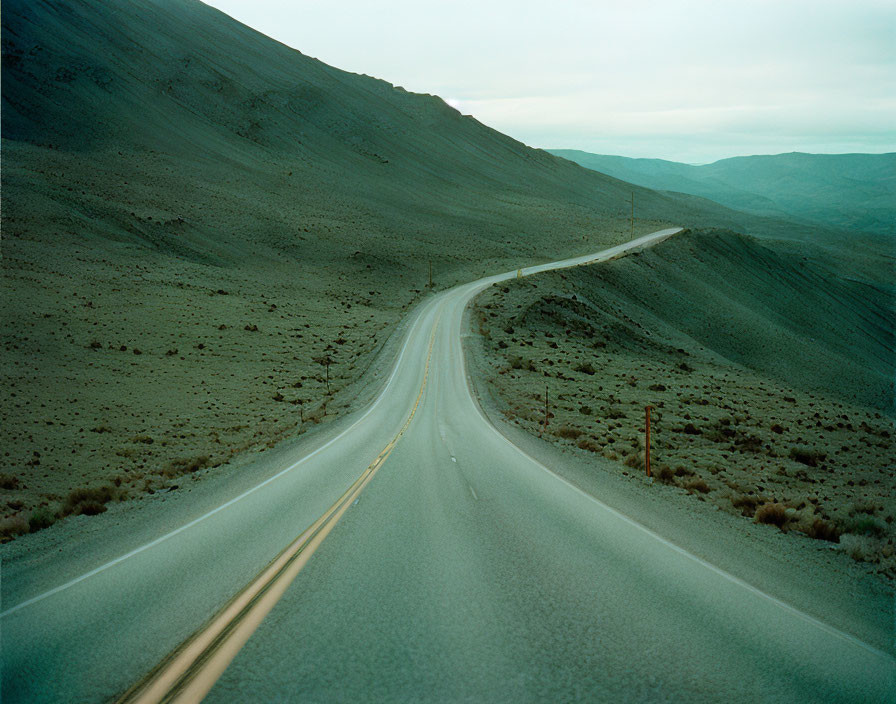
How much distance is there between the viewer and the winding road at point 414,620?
15.8 feet

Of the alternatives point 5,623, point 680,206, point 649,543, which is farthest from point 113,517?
point 680,206

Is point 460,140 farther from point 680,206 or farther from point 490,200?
point 680,206

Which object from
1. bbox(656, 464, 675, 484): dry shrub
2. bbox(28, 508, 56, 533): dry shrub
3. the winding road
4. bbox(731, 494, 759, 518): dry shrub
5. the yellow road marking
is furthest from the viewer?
bbox(656, 464, 675, 484): dry shrub

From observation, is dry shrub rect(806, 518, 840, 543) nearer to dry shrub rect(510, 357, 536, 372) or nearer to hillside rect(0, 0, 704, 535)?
hillside rect(0, 0, 704, 535)

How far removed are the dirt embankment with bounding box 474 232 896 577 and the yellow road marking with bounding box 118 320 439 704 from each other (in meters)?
8.11

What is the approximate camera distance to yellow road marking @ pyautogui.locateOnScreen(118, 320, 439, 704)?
4.59 metres

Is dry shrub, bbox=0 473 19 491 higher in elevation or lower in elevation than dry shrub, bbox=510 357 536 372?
lower

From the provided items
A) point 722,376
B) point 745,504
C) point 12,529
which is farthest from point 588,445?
point 722,376

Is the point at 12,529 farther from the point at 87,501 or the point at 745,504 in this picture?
the point at 745,504

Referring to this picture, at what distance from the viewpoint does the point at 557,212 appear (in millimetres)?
128000

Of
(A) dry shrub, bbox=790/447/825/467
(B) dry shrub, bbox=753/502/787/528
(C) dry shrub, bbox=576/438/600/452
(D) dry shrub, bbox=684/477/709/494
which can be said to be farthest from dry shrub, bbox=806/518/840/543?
(A) dry shrub, bbox=790/447/825/467

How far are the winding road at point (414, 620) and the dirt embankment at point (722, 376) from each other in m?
3.80

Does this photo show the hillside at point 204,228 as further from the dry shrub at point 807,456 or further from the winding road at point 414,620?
the dry shrub at point 807,456

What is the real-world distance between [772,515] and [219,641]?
9.55m
